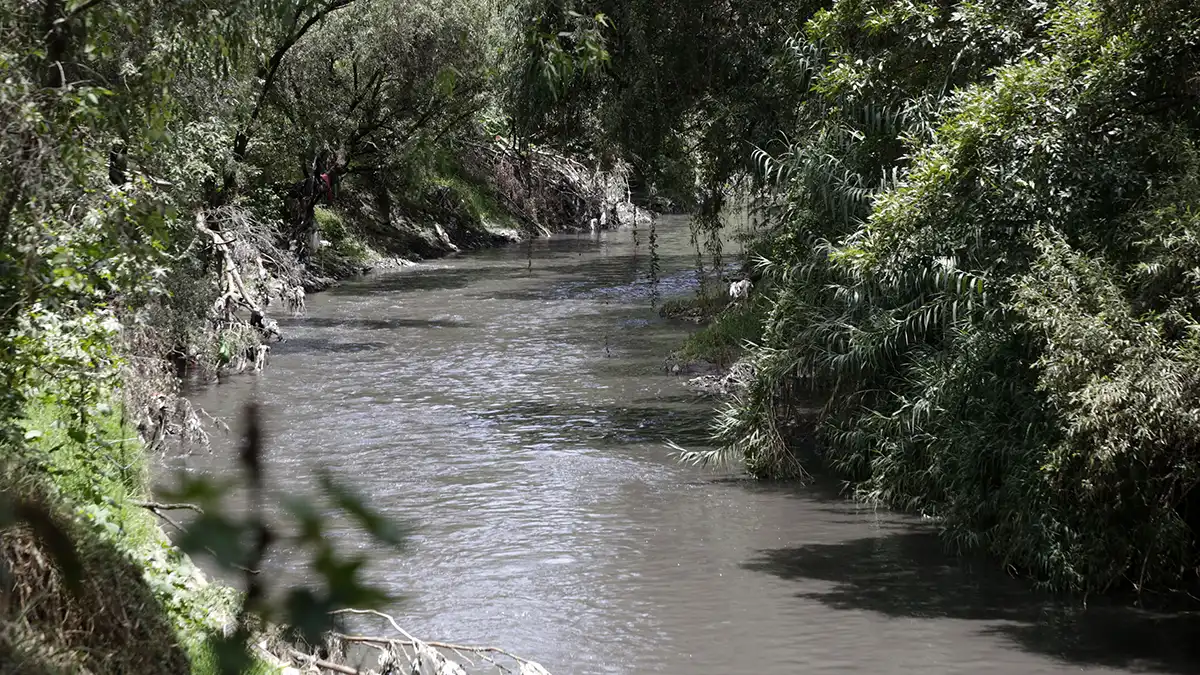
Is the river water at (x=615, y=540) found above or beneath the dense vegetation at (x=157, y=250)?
beneath

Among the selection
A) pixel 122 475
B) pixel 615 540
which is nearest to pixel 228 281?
pixel 615 540

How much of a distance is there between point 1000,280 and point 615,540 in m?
4.48

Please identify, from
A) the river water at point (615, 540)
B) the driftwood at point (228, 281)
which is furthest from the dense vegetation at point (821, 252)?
the river water at point (615, 540)

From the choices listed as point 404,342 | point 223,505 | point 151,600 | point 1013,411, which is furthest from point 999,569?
point 404,342

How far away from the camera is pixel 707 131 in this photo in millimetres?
19109

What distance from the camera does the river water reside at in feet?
34.3

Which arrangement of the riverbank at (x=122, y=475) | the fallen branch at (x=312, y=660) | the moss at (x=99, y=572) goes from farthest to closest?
the fallen branch at (x=312, y=660) → the moss at (x=99, y=572) → the riverbank at (x=122, y=475)

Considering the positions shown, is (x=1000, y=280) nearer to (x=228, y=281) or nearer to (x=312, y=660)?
(x=312, y=660)

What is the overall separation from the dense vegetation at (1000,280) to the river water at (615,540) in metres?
0.67

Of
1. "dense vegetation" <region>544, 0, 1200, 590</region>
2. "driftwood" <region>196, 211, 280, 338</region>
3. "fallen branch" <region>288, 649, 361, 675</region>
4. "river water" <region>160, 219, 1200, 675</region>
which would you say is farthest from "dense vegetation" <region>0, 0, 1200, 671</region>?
"river water" <region>160, 219, 1200, 675</region>

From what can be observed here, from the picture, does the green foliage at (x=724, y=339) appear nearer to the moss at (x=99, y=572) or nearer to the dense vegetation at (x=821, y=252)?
the dense vegetation at (x=821, y=252)

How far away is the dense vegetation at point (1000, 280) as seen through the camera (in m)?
10.5

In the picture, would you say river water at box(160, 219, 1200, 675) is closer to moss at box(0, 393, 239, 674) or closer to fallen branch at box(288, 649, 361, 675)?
fallen branch at box(288, 649, 361, 675)

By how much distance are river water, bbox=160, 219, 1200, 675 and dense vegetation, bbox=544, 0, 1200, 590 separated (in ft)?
2.19
